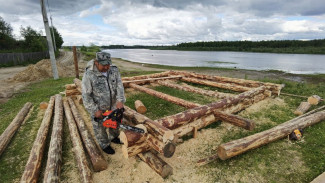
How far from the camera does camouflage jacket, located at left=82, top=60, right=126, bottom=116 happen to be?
364 cm

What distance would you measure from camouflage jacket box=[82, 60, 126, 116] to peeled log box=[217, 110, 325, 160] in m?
2.52

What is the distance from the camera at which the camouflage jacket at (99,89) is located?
12.0 ft

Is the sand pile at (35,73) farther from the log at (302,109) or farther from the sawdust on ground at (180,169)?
the log at (302,109)

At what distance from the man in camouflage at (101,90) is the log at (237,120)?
2868mm

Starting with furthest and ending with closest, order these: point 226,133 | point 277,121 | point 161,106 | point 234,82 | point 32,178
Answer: point 234,82 < point 161,106 < point 277,121 < point 226,133 < point 32,178

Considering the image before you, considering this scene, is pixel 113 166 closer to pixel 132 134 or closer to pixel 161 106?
pixel 132 134

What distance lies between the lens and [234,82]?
958cm

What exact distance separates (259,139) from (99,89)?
3839mm

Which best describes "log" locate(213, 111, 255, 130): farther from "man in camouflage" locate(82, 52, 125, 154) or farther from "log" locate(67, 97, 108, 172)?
"log" locate(67, 97, 108, 172)

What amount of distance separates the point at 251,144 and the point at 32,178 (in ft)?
14.4

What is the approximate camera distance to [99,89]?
3.75 meters

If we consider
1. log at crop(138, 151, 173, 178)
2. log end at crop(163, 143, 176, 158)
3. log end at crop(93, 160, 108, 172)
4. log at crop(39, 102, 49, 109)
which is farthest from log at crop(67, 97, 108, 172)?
log at crop(39, 102, 49, 109)

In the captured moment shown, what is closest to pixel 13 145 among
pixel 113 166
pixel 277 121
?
pixel 113 166

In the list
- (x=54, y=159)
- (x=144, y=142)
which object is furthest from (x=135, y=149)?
(x=54, y=159)
